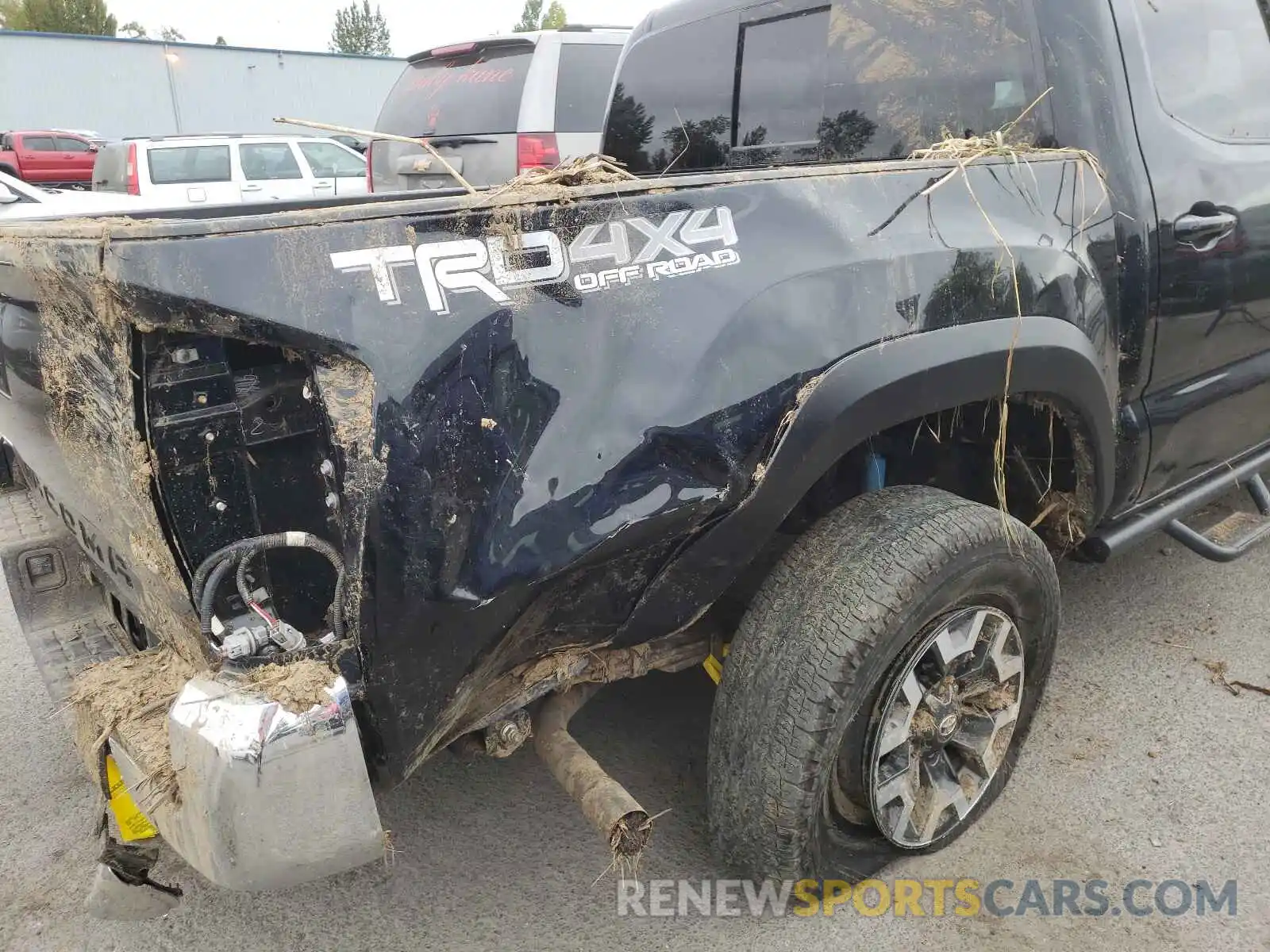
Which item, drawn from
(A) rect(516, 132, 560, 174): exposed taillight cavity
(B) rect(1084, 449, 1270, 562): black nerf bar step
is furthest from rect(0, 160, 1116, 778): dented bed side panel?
(A) rect(516, 132, 560, 174): exposed taillight cavity

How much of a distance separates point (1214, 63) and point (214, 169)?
40.3ft

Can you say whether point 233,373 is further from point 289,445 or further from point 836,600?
point 836,600

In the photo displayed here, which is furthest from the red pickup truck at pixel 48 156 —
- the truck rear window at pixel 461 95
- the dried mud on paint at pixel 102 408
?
the dried mud on paint at pixel 102 408

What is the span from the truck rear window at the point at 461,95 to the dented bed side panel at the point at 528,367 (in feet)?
16.6

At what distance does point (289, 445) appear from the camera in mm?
1556

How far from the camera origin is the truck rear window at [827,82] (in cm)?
240

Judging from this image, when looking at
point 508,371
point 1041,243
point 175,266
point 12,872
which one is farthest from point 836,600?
point 12,872

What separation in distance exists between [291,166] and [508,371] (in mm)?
12846

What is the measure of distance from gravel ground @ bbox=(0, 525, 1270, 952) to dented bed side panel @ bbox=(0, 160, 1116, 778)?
2.51 feet

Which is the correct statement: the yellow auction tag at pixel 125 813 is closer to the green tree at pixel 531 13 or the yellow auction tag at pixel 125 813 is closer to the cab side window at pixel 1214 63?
the cab side window at pixel 1214 63

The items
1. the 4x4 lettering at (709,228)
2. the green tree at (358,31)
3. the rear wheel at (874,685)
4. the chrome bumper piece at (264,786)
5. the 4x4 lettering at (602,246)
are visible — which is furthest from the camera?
the green tree at (358,31)

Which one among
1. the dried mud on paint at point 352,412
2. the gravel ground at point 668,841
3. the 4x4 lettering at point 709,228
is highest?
the 4x4 lettering at point 709,228

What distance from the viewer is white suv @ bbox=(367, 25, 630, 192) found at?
628 cm

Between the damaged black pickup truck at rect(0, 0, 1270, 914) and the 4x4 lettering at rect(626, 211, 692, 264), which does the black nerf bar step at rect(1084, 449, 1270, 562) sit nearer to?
the damaged black pickup truck at rect(0, 0, 1270, 914)
